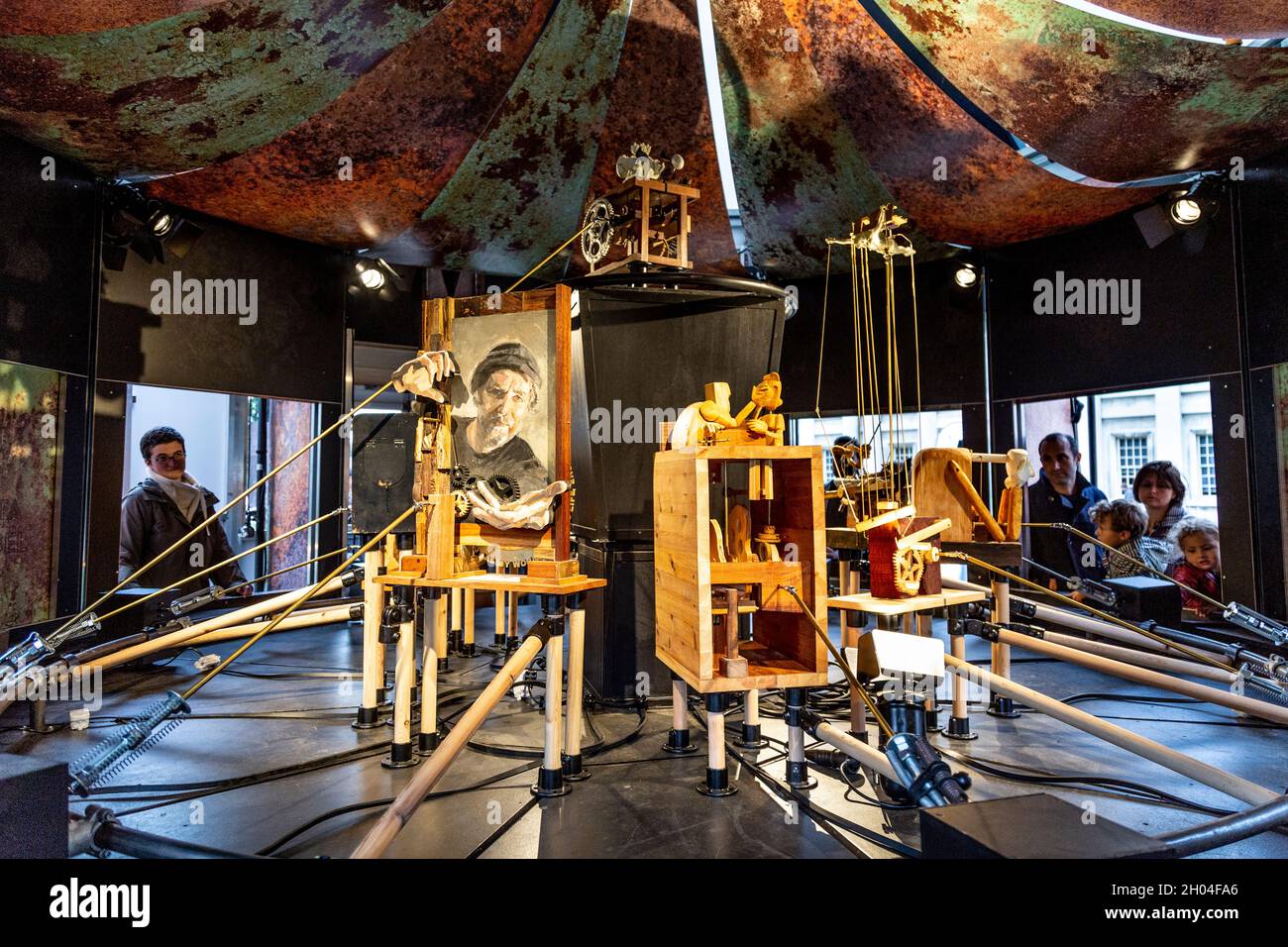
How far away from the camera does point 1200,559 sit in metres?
5.86

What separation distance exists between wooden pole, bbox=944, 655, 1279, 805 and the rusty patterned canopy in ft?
13.7

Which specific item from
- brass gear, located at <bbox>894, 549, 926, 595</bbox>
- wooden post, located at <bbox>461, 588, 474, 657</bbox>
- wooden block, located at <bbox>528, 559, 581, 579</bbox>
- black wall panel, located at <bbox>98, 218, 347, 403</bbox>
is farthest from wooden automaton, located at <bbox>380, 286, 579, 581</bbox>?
black wall panel, located at <bbox>98, 218, 347, 403</bbox>

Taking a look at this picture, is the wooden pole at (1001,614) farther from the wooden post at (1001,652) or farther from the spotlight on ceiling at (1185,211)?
the spotlight on ceiling at (1185,211)

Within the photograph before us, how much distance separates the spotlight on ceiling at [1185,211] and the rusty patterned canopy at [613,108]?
0.24 meters

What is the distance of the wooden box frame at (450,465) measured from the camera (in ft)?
10.9

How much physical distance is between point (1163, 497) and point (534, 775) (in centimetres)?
583

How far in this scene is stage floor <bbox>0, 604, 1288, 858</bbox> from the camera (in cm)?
263

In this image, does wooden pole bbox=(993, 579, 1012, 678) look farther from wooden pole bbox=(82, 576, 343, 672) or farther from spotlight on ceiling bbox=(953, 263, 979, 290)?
spotlight on ceiling bbox=(953, 263, 979, 290)

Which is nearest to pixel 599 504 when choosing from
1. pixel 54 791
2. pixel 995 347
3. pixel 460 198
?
pixel 54 791

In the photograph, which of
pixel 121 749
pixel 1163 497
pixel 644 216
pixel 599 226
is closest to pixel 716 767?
→ pixel 121 749

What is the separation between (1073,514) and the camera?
707 cm

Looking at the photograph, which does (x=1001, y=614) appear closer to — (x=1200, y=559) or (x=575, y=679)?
(x=575, y=679)
